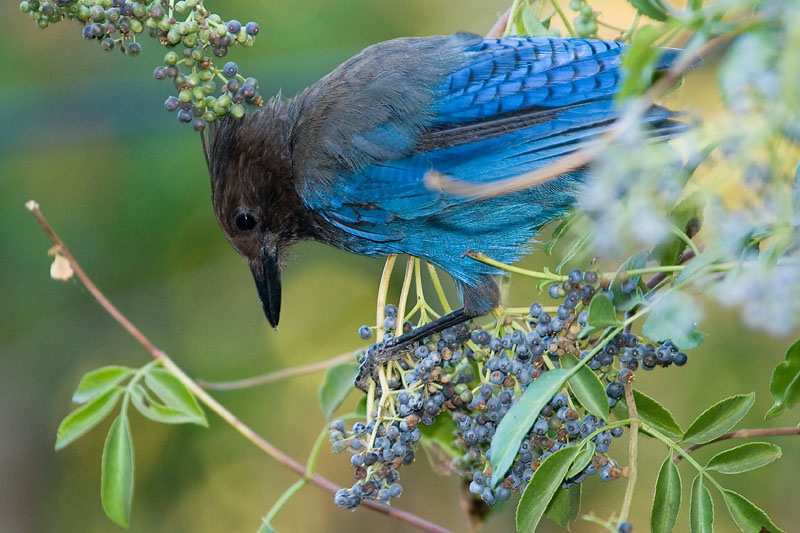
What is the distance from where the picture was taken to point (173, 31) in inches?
80.5

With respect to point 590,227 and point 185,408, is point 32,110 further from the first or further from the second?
point 590,227

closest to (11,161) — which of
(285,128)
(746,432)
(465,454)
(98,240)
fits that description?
(98,240)

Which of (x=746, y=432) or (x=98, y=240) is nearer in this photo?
(x=746, y=432)

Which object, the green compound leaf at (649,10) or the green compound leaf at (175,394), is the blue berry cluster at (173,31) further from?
the green compound leaf at (649,10)

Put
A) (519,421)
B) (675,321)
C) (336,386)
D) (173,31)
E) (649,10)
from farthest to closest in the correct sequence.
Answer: (336,386) → (173,31) → (519,421) → (649,10) → (675,321)

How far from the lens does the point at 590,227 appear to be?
166 centimetres

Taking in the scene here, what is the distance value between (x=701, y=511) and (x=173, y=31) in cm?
142

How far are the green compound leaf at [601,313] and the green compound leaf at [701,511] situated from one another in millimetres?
362

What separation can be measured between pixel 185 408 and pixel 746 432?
4.26 ft

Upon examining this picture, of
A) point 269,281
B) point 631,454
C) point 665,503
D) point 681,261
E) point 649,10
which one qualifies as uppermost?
point 649,10

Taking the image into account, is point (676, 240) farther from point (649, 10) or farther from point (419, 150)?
point (419, 150)

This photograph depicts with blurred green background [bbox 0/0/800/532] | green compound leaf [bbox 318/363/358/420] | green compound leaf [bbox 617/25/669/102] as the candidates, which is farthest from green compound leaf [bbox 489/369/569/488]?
blurred green background [bbox 0/0/800/532]

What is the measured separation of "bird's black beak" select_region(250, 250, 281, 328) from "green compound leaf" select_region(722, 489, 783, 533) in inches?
63.7

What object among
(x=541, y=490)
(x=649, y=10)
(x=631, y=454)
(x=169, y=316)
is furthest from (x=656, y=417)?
(x=169, y=316)
